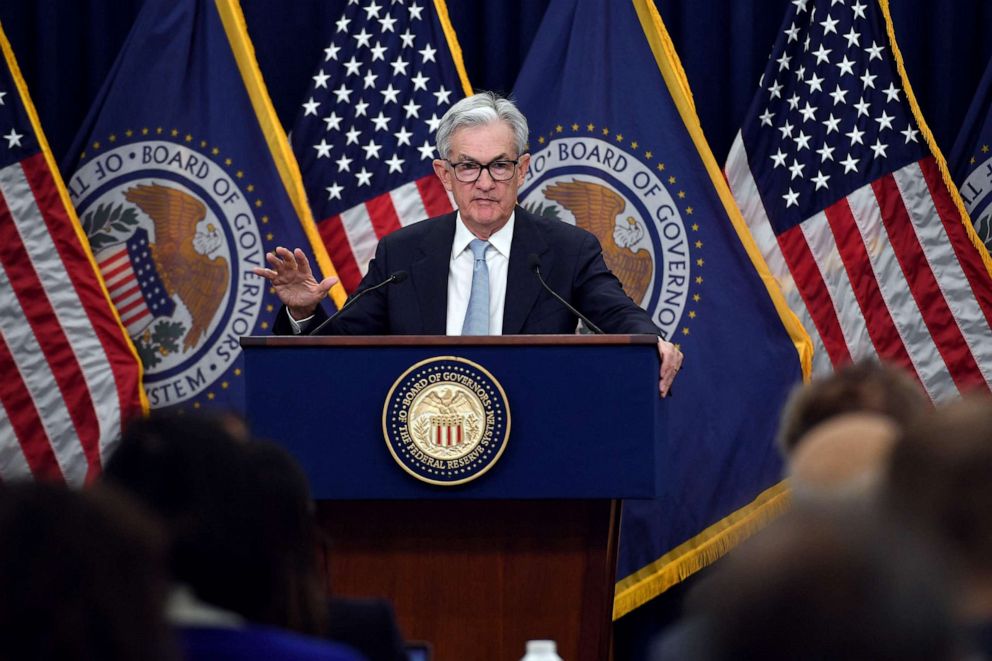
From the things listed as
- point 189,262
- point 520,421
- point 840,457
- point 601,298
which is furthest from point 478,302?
point 840,457

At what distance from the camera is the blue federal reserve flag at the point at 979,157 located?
18.0 ft

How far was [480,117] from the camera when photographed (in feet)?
12.9

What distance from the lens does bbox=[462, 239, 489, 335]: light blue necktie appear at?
3.79 m

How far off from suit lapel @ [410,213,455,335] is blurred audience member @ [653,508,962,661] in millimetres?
2816

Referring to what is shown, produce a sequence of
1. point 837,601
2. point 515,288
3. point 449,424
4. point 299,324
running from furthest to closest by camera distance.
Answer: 1. point 515,288
2. point 299,324
3. point 449,424
4. point 837,601

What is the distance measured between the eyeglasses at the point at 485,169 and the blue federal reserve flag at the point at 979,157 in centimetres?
242

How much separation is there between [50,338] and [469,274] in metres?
2.18

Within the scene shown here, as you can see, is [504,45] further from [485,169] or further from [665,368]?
[665,368]

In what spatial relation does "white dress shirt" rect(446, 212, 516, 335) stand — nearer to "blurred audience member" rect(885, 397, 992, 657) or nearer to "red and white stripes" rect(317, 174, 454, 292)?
"red and white stripes" rect(317, 174, 454, 292)

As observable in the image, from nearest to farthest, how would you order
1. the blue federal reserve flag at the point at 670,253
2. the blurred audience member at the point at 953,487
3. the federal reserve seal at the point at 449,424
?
the blurred audience member at the point at 953,487, the federal reserve seal at the point at 449,424, the blue federal reserve flag at the point at 670,253

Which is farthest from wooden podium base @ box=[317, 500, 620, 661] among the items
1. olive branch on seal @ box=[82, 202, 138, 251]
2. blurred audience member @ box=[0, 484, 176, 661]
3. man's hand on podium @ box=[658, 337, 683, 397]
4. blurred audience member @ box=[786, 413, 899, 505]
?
olive branch on seal @ box=[82, 202, 138, 251]

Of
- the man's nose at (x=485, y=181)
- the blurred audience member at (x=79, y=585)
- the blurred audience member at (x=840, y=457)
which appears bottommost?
the blurred audience member at (x=79, y=585)

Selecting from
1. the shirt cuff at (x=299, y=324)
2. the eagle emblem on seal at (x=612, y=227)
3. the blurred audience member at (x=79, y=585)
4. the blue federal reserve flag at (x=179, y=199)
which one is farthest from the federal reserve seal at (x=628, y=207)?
the blurred audience member at (x=79, y=585)

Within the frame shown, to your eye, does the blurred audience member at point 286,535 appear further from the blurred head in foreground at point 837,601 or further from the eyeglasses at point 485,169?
the eyeglasses at point 485,169
